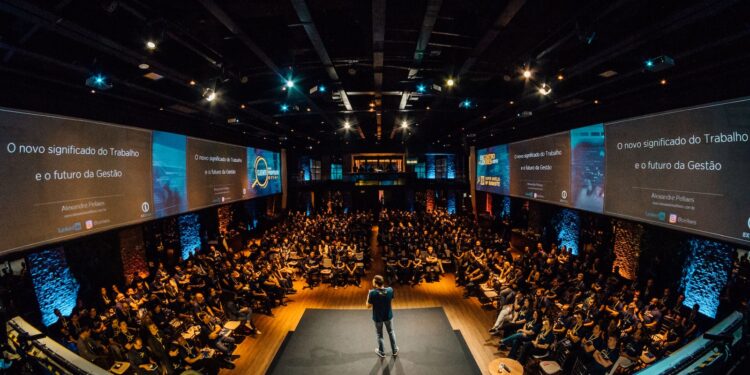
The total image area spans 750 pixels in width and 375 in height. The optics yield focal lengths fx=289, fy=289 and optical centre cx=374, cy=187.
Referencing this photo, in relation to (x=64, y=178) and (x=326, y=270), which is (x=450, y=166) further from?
(x=64, y=178)

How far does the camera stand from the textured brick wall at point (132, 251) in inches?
331

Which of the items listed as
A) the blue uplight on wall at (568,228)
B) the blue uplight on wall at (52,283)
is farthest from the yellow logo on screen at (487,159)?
the blue uplight on wall at (52,283)

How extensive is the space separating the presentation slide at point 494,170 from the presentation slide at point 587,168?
370cm

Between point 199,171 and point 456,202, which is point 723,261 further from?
point 456,202

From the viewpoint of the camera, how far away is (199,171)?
358 inches

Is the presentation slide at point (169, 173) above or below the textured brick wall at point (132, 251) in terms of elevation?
above

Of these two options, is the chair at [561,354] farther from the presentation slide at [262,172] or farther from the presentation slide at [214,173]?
the presentation slide at [262,172]

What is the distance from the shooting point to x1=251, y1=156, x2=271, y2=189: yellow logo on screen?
13.2 meters

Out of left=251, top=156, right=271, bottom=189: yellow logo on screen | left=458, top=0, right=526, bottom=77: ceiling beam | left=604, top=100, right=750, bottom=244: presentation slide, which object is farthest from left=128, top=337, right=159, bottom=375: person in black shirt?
left=604, top=100, right=750, bottom=244: presentation slide

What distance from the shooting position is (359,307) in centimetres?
763

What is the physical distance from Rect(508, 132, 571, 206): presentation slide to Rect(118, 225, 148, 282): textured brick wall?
12.1 metres

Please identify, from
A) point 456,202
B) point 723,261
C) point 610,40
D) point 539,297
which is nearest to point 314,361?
point 539,297

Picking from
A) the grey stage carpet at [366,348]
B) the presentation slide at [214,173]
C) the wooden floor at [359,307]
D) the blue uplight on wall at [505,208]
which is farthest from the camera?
the blue uplight on wall at [505,208]

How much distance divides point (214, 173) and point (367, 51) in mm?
7458
